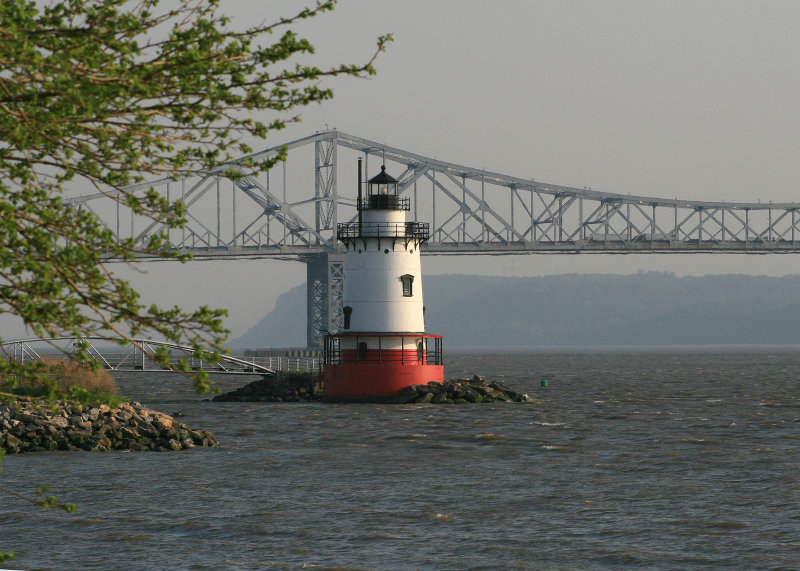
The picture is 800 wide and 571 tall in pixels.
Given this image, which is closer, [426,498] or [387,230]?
[426,498]

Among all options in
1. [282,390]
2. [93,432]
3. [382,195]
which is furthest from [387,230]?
[93,432]

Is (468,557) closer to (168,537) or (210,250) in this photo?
(168,537)

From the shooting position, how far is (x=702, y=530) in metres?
20.8

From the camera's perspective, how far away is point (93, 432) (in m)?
33.3

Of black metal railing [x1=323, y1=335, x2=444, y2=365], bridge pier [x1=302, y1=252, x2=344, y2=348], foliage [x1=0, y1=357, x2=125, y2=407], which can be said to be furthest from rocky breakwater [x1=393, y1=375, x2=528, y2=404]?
bridge pier [x1=302, y1=252, x2=344, y2=348]

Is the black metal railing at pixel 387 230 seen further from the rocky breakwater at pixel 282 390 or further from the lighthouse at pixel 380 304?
the rocky breakwater at pixel 282 390

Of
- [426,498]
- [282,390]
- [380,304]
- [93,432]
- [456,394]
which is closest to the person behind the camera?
[426,498]

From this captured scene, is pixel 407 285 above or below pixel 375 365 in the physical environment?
above

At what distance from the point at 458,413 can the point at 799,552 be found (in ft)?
90.6

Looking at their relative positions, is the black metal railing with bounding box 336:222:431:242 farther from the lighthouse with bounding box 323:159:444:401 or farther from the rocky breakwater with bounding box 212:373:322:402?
the rocky breakwater with bounding box 212:373:322:402

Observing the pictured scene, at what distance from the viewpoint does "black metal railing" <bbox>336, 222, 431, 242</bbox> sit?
46969 mm

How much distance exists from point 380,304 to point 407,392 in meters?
3.74

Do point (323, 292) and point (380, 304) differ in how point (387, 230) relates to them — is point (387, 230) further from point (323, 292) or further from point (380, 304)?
point (323, 292)

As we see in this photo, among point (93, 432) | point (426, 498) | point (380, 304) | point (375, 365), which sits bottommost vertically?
point (426, 498)
